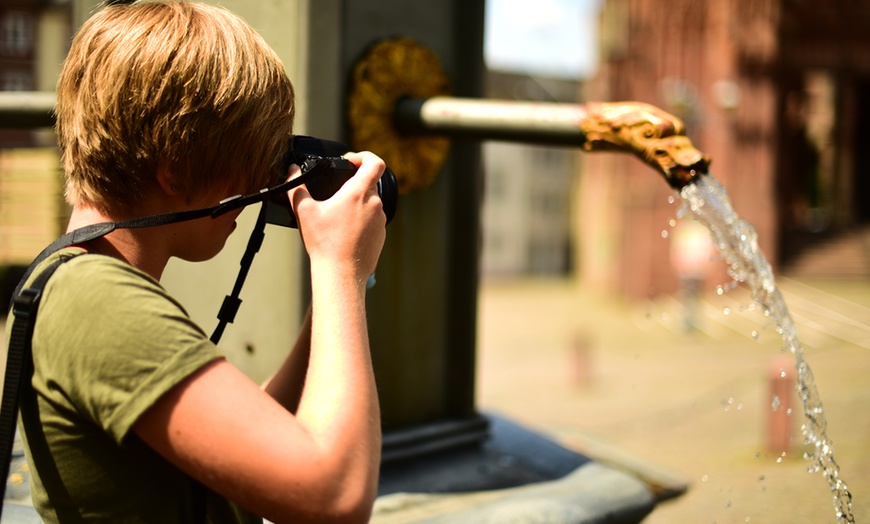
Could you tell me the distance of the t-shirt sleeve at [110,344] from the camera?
885 millimetres

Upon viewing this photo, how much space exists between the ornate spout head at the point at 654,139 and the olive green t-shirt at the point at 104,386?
3.34ft

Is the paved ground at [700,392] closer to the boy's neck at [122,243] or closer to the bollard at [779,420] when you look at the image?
the bollard at [779,420]

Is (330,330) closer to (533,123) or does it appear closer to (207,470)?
(207,470)

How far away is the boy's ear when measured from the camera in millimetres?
1019

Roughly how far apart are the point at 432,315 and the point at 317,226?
4.08ft

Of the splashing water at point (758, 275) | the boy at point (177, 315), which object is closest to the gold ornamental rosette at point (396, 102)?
the splashing water at point (758, 275)

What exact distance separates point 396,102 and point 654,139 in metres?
0.68

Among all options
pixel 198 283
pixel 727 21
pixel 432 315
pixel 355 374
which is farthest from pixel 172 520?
pixel 727 21

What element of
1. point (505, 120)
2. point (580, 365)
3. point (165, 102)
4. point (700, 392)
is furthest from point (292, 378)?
point (580, 365)

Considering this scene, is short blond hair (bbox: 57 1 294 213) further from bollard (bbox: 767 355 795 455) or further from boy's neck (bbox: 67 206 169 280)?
bollard (bbox: 767 355 795 455)

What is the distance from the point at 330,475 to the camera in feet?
2.92

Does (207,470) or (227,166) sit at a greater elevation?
(227,166)

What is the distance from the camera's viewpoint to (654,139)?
166 centimetres

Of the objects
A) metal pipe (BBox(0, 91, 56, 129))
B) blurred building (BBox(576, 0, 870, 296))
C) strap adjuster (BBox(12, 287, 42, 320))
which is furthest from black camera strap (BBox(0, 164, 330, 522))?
blurred building (BBox(576, 0, 870, 296))
